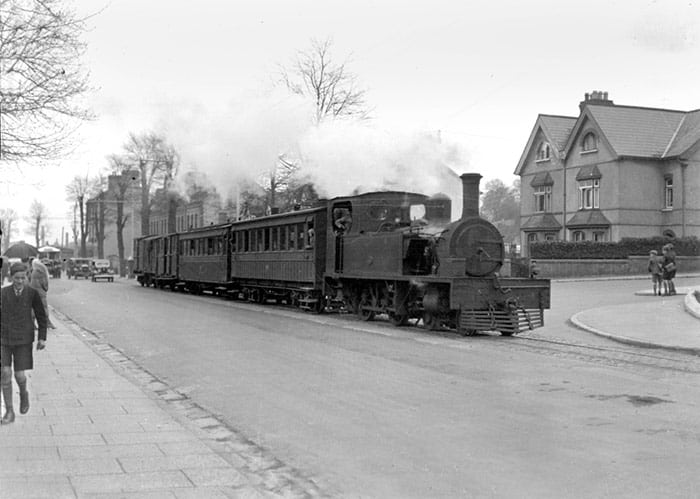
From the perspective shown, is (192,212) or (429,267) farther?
(192,212)

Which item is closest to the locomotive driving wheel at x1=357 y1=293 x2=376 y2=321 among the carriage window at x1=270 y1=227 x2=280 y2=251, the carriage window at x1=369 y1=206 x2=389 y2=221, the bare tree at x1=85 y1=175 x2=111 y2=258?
the carriage window at x1=369 y1=206 x2=389 y2=221

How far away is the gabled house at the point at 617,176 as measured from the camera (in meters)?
44.0

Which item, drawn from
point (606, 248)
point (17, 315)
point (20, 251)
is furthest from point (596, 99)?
point (17, 315)

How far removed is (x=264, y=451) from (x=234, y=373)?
14.6 feet

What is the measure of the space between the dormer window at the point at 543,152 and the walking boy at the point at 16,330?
46.0 meters

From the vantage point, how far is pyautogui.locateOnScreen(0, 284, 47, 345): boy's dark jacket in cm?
736

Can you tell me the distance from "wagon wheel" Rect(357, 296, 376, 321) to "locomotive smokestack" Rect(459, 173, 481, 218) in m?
4.35

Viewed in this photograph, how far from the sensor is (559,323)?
779 inches

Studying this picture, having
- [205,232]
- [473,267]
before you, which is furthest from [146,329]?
[205,232]

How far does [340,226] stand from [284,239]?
4061mm

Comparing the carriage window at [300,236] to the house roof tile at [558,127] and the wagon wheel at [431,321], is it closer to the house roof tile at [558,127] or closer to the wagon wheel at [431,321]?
the wagon wheel at [431,321]

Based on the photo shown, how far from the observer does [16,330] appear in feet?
24.3

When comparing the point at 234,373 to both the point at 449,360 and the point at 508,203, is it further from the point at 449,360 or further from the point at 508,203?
→ the point at 508,203

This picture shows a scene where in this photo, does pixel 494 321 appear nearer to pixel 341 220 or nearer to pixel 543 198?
pixel 341 220
